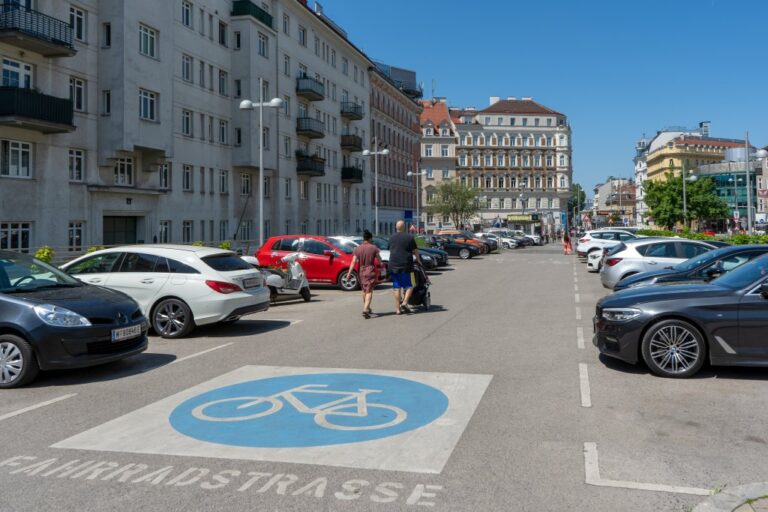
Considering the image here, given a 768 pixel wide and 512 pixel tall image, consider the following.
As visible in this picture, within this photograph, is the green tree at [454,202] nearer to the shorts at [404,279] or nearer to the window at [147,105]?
the window at [147,105]

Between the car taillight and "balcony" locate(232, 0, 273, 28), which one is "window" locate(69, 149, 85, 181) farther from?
the car taillight

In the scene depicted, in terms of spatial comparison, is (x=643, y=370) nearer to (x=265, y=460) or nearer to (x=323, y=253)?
(x=265, y=460)

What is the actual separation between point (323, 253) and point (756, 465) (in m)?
17.6

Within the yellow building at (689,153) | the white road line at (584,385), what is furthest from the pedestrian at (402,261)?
the yellow building at (689,153)

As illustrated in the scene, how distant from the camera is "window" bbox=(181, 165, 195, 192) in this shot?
36281mm

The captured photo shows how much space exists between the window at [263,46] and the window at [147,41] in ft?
36.5

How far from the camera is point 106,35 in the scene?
2978 cm

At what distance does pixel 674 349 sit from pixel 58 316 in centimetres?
719

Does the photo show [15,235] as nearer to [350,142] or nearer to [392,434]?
[392,434]

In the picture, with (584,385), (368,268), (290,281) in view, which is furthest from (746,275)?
(290,281)

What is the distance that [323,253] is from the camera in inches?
860

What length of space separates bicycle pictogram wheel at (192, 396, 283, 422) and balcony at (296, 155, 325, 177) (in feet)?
144

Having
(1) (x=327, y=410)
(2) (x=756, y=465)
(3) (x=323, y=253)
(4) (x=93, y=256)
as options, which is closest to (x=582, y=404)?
(2) (x=756, y=465)

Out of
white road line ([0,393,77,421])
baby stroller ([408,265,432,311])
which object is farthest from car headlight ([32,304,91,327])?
baby stroller ([408,265,432,311])
